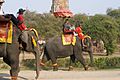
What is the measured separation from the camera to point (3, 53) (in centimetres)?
1052

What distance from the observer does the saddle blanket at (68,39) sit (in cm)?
1813

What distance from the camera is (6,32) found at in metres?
10.5

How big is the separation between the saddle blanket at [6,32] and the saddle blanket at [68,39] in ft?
25.7

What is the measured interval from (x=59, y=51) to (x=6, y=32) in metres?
8.52

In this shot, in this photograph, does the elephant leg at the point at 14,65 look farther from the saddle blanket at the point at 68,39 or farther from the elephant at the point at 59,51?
the saddle blanket at the point at 68,39

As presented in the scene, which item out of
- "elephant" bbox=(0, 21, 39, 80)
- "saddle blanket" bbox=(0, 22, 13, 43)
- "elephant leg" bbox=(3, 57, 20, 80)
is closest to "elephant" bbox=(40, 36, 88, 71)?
"elephant leg" bbox=(3, 57, 20, 80)

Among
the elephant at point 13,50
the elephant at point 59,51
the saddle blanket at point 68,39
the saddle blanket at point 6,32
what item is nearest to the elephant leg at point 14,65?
the elephant at point 13,50

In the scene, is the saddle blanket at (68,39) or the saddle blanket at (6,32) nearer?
the saddle blanket at (6,32)

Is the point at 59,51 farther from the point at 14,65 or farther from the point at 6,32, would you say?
the point at 6,32

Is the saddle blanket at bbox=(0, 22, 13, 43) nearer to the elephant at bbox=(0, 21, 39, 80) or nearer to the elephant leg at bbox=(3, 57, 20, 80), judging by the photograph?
the elephant at bbox=(0, 21, 39, 80)

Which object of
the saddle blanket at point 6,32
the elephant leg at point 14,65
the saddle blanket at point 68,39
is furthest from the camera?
the saddle blanket at point 68,39

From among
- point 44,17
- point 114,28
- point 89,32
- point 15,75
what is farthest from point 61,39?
point 44,17

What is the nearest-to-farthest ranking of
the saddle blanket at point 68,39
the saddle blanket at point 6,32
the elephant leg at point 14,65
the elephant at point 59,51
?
the saddle blanket at point 6,32, the elephant leg at point 14,65, the saddle blanket at point 68,39, the elephant at point 59,51

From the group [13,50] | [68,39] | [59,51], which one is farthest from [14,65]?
[59,51]
